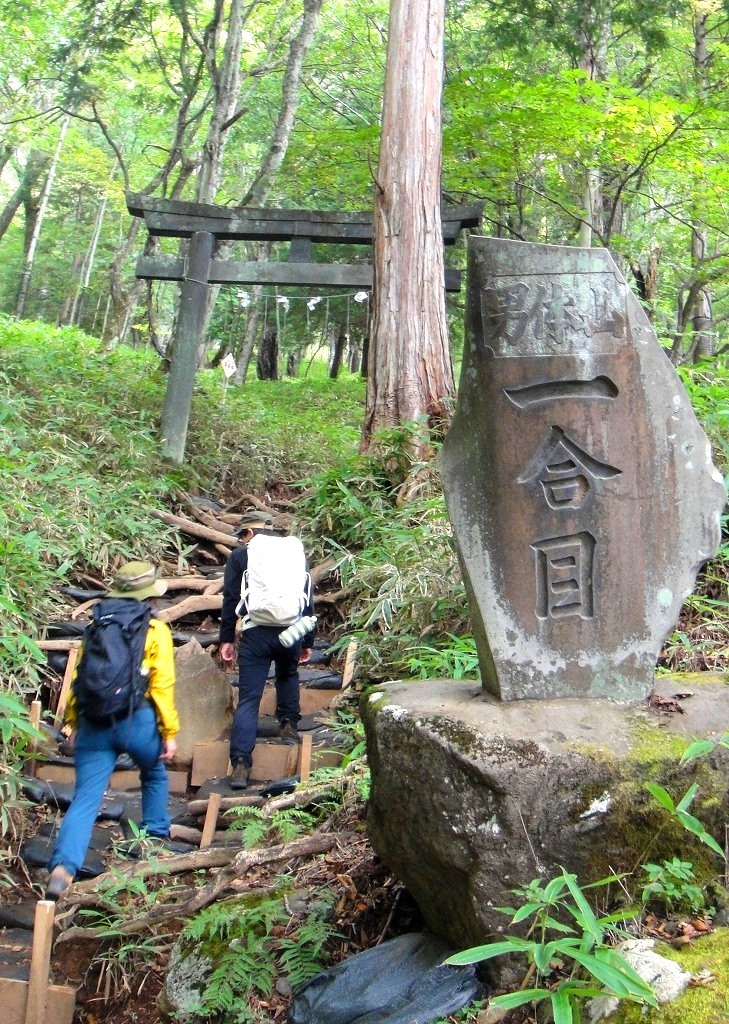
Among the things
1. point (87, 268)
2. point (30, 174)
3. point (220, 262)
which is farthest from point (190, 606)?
point (87, 268)

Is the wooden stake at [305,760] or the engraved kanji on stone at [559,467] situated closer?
the engraved kanji on stone at [559,467]

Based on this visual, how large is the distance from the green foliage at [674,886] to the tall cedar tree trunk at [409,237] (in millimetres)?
6174

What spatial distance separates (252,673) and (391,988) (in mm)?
3062

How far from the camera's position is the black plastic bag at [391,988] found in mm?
2721

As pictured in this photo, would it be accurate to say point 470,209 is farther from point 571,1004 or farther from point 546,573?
point 571,1004

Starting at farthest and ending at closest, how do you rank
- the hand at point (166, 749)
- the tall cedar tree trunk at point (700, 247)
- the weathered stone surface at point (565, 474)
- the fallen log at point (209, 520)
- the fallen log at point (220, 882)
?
the tall cedar tree trunk at point (700, 247) < the fallen log at point (209, 520) < the hand at point (166, 749) < the fallen log at point (220, 882) < the weathered stone surface at point (565, 474)

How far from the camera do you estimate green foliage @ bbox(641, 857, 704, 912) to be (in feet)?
9.03

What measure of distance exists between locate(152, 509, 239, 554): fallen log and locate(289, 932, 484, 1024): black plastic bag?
6192 mm

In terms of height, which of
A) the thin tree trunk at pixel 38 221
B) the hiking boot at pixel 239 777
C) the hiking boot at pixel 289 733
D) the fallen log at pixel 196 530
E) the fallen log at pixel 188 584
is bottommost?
the hiking boot at pixel 239 777

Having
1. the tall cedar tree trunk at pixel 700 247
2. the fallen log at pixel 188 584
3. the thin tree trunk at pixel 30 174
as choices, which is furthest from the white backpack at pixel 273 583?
the thin tree trunk at pixel 30 174

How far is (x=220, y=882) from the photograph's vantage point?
4016mm

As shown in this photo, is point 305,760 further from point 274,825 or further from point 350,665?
point 350,665

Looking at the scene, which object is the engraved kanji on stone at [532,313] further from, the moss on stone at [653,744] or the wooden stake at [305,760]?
the wooden stake at [305,760]

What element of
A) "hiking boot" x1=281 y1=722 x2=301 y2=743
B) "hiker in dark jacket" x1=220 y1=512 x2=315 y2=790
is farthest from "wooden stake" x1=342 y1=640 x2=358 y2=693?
"hiking boot" x1=281 y1=722 x2=301 y2=743
